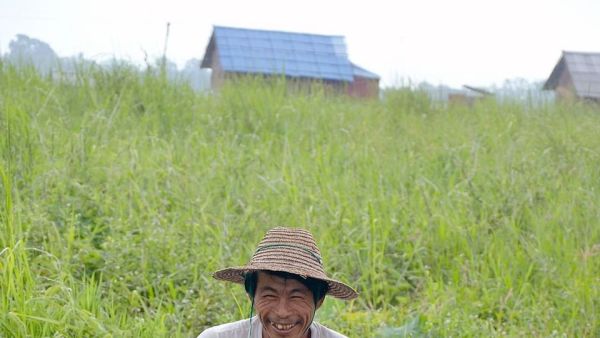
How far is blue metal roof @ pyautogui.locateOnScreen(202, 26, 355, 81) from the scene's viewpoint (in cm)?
1552

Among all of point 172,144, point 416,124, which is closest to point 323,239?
point 172,144

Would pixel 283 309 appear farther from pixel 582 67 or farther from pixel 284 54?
pixel 582 67

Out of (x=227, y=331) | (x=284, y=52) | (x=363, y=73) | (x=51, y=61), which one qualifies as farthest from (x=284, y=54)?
(x=227, y=331)

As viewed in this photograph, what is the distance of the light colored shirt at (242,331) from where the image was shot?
10.8 feet

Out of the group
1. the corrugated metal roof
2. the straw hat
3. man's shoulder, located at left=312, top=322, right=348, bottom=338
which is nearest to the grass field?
man's shoulder, located at left=312, top=322, right=348, bottom=338

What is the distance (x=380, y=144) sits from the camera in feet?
27.1

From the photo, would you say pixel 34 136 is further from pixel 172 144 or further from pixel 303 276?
pixel 303 276

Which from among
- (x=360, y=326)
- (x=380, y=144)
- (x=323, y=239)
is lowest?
(x=360, y=326)

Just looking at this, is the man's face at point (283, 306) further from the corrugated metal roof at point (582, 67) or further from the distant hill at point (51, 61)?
the corrugated metal roof at point (582, 67)

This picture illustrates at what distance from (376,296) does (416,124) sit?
375 cm

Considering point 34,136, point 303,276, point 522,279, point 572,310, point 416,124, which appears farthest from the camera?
point 416,124

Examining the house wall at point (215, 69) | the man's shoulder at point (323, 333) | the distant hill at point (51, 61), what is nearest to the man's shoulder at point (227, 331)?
the man's shoulder at point (323, 333)

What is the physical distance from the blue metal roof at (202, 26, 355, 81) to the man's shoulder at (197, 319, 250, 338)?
11739 mm

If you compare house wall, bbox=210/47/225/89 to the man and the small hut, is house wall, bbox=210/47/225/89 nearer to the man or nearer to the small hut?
the small hut
